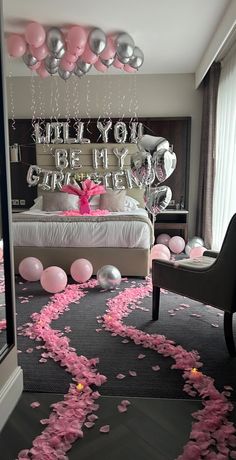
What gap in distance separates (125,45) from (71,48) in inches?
22.5

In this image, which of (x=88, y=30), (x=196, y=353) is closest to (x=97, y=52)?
(x=88, y=30)

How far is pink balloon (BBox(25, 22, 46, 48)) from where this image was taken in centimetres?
354

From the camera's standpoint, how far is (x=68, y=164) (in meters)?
5.48

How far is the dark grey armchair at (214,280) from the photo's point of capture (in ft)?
6.77

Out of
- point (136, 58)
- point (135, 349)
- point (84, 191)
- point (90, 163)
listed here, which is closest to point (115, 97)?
point (90, 163)

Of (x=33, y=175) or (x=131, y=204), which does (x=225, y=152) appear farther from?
(x=33, y=175)

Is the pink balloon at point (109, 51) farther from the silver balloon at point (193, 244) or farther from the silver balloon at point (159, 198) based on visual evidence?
the silver balloon at point (193, 244)

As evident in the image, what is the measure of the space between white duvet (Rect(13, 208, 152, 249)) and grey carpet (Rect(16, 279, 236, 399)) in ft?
2.34

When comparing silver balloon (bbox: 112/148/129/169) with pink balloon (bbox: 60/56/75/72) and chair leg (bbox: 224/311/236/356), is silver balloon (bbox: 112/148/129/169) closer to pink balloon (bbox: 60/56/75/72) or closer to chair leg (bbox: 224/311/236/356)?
pink balloon (bbox: 60/56/75/72)

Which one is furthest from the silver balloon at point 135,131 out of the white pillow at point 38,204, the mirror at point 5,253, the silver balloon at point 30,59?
the mirror at point 5,253

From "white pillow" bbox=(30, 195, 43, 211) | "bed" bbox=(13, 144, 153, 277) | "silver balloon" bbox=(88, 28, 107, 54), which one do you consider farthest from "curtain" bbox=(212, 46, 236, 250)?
"white pillow" bbox=(30, 195, 43, 211)

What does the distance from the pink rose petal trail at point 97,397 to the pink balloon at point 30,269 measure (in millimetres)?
779

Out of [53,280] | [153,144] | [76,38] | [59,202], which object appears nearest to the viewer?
[53,280]

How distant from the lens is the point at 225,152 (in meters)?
4.54
